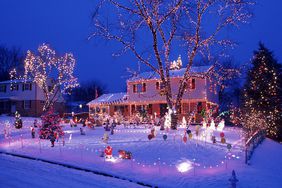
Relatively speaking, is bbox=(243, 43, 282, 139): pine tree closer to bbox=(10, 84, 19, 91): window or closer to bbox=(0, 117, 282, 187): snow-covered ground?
bbox=(0, 117, 282, 187): snow-covered ground

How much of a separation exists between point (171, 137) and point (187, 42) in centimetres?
752

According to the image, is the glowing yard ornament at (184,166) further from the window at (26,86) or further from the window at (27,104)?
the window at (26,86)

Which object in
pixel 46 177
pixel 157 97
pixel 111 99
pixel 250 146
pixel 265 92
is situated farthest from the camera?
pixel 111 99

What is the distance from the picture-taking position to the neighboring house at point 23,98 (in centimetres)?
5525

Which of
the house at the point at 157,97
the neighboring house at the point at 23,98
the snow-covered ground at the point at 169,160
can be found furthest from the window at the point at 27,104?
the snow-covered ground at the point at 169,160

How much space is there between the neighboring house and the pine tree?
105 feet

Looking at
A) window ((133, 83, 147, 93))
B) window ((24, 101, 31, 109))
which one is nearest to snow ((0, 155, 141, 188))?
window ((133, 83, 147, 93))

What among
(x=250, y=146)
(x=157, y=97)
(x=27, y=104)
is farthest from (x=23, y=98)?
(x=250, y=146)

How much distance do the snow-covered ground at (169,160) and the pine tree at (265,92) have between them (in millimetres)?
10432

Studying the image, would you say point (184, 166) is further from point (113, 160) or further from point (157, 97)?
point (157, 97)

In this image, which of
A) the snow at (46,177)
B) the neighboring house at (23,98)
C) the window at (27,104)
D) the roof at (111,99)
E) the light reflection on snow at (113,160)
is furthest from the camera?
the window at (27,104)

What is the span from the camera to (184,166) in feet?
50.5

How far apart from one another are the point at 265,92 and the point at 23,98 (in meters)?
38.5

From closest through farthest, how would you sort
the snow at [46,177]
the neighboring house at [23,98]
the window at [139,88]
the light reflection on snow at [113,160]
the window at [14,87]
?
1. the snow at [46,177]
2. the light reflection on snow at [113,160]
3. the window at [139,88]
4. the neighboring house at [23,98]
5. the window at [14,87]
